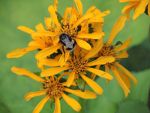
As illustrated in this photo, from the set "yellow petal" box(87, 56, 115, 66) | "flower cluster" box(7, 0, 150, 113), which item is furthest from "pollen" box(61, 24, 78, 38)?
"yellow petal" box(87, 56, 115, 66)

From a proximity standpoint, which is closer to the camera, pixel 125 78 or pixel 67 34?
pixel 67 34

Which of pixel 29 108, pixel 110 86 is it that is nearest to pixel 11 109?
pixel 29 108

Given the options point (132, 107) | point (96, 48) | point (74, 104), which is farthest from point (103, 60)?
point (132, 107)

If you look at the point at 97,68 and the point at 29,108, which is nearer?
the point at 97,68

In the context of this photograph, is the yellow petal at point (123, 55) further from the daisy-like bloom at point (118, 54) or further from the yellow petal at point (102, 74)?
the yellow petal at point (102, 74)

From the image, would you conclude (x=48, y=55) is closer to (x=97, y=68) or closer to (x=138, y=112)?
(x=97, y=68)

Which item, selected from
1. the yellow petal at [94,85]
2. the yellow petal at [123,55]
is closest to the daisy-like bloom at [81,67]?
the yellow petal at [94,85]

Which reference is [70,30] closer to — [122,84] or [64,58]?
[64,58]
